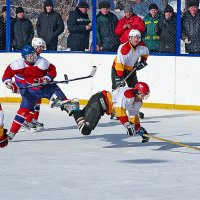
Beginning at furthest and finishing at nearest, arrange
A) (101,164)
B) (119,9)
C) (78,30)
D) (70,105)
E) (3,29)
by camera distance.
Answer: (3,29) < (119,9) < (78,30) < (70,105) < (101,164)

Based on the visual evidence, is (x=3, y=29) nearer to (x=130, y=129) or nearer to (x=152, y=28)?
(x=152, y=28)

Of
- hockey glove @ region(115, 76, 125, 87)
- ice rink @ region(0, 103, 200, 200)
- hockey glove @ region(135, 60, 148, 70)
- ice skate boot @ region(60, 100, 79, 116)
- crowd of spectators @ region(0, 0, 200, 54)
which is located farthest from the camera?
crowd of spectators @ region(0, 0, 200, 54)

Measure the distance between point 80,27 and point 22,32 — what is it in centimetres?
91

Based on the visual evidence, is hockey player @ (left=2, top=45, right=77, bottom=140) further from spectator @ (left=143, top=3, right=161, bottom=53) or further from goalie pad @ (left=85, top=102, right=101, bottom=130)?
spectator @ (left=143, top=3, right=161, bottom=53)

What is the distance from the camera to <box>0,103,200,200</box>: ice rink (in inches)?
256

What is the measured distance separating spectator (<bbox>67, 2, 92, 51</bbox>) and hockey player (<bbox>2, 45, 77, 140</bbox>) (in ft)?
10.2

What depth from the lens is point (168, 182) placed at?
695cm

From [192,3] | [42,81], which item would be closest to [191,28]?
[192,3]

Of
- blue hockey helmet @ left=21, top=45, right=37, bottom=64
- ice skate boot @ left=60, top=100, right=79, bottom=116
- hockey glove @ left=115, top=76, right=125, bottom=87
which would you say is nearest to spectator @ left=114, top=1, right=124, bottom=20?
hockey glove @ left=115, top=76, right=125, bottom=87

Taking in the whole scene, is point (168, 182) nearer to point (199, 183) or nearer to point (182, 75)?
point (199, 183)

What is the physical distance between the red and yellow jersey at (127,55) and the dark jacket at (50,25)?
7.52 feet

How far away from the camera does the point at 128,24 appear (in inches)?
469

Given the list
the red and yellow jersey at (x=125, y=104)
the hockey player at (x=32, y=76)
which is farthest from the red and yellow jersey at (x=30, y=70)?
the red and yellow jersey at (x=125, y=104)

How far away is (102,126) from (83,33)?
2398 mm
